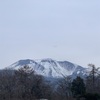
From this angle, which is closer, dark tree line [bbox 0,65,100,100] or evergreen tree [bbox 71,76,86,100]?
evergreen tree [bbox 71,76,86,100]

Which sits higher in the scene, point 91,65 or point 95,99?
point 91,65

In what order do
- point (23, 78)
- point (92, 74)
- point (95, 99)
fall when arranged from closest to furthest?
point (95, 99), point (23, 78), point (92, 74)

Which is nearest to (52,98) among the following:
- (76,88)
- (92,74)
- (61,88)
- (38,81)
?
(76,88)

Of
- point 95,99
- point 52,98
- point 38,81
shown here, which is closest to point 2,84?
point 38,81

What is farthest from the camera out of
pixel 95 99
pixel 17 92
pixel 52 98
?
pixel 17 92

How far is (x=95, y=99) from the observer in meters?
38.4

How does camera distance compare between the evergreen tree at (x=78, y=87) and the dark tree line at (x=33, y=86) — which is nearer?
the evergreen tree at (x=78, y=87)

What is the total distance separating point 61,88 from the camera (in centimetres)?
5778

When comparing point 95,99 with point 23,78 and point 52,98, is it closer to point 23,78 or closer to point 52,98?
point 52,98

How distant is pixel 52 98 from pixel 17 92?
7628 millimetres

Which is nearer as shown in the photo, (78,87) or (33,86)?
(78,87)

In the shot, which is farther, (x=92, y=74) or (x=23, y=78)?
(x=92, y=74)

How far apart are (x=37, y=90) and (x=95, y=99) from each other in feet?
52.1

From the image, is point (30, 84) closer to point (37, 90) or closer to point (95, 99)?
point (37, 90)
